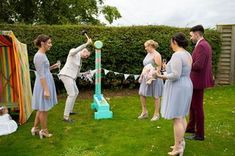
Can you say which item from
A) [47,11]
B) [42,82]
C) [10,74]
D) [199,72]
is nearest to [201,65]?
[199,72]

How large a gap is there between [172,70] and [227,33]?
8.21 meters

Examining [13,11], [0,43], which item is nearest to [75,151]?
[0,43]

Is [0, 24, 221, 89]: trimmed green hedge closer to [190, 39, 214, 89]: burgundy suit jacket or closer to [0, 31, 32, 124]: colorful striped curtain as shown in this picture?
[0, 31, 32, 124]: colorful striped curtain

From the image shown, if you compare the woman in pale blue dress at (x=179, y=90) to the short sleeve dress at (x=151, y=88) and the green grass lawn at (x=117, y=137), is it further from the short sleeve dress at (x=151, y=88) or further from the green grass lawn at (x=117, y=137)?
the short sleeve dress at (x=151, y=88)

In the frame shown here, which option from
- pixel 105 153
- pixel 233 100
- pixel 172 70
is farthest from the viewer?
pixel 233 100

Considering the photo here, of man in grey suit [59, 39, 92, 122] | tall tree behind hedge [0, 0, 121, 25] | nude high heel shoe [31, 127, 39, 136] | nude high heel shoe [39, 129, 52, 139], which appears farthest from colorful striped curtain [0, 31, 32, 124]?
tall tree behind hedge [0, 0, 121, 25]

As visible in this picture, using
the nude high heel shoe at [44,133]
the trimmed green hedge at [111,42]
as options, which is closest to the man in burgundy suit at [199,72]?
the nude high heel shoe at [44,133]

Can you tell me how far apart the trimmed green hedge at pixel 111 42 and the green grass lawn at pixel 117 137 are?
253 centimetres

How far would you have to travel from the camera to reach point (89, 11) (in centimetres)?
1925

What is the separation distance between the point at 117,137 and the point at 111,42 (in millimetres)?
5045

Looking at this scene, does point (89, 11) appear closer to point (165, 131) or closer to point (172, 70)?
point (165, 131)

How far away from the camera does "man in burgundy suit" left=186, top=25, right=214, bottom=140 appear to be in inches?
213

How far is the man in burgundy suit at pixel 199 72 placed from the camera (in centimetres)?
540

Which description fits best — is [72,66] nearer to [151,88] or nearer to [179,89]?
[151,88]
